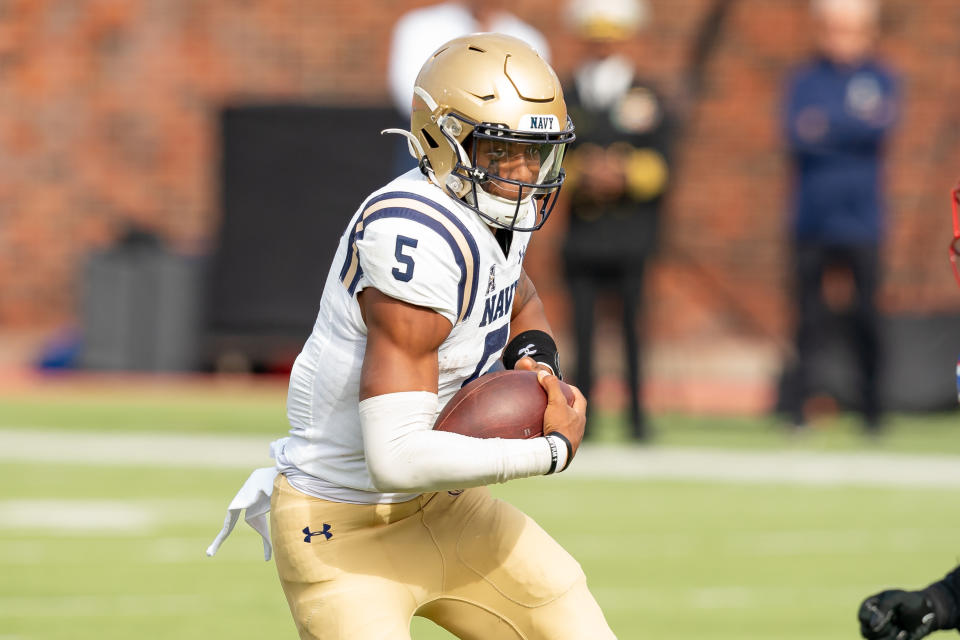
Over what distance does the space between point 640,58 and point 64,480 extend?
7.26 metres

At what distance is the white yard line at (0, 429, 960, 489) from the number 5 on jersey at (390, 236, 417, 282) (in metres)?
4.75

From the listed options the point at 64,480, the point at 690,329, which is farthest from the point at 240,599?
the point at 690,329

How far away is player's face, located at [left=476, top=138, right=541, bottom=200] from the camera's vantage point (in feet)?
11.1

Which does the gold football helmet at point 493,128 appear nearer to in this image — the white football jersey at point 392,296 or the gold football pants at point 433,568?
the white football jersey at point 392,296

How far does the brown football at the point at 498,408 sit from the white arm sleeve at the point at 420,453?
0.05 metres

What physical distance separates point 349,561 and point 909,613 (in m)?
1.19

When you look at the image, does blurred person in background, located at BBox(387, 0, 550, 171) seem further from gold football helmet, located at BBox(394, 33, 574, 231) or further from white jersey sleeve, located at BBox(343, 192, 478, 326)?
white jersey sleeve, located at BBox(343, 192, 478, 326)

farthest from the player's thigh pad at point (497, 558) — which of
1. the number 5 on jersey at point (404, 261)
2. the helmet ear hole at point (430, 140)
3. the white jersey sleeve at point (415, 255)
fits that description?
the helmet ear hole at point (430, 140)

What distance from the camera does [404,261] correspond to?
10.5 ft

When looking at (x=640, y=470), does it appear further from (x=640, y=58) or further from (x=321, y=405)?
(x=640, y=58)

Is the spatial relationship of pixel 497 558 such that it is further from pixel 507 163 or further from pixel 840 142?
pixel 840 142

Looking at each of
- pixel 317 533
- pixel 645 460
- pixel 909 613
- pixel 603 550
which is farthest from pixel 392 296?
pixel 645 460

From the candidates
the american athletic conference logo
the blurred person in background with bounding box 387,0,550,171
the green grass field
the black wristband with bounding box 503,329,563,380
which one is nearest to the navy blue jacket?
the green grass field

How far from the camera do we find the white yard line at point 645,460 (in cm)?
793
